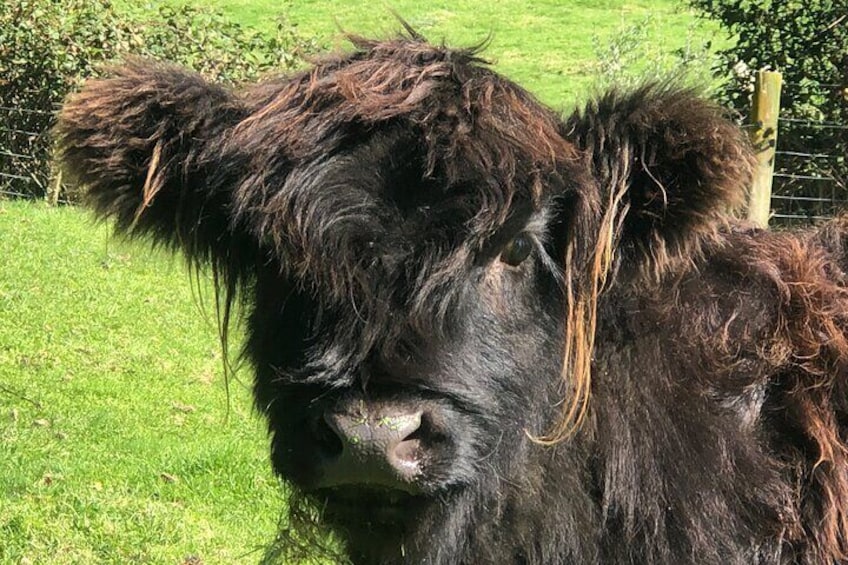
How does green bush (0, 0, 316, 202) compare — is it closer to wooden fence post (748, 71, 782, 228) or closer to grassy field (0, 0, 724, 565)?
grassy field (0, 0, 724, 565)

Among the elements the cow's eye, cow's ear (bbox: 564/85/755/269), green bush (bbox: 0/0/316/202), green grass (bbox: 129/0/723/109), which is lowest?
green grass (bbox: 129/0/723/109)

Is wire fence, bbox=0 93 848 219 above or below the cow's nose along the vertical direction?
below

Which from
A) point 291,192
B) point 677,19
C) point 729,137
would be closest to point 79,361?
point 291,192

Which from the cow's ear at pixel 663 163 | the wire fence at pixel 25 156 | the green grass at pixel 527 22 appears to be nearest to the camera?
the cow's ear at pixel 663 163

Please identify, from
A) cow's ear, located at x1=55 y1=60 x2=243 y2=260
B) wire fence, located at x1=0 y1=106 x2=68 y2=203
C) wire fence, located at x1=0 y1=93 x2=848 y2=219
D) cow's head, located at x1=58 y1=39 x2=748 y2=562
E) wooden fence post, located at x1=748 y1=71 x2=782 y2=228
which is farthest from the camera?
wire fence, located at x1=0 y1=106 x2=68 y2=203

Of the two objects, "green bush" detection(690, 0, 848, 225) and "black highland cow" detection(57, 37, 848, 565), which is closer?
"black highland cow" detection(57, 37, 848, 565)

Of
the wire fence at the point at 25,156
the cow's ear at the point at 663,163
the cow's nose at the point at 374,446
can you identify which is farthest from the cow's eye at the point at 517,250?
the wire fence at the point at 25,156

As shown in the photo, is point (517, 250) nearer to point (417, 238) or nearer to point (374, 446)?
point (417, 238)

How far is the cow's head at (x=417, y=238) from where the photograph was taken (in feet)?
9.57

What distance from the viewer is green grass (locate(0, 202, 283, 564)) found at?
5672mm

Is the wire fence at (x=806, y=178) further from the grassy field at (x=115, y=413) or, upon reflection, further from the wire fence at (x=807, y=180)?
the grassy field at (x=115, y=413)

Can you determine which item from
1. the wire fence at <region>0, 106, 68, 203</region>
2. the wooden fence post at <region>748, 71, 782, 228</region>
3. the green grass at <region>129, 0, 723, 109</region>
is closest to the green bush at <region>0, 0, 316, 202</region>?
the wire fence at <region>0, 106, 68, 203</region>

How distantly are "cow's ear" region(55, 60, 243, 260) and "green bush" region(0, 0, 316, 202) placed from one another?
31.6 feet

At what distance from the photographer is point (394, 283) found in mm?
2951
